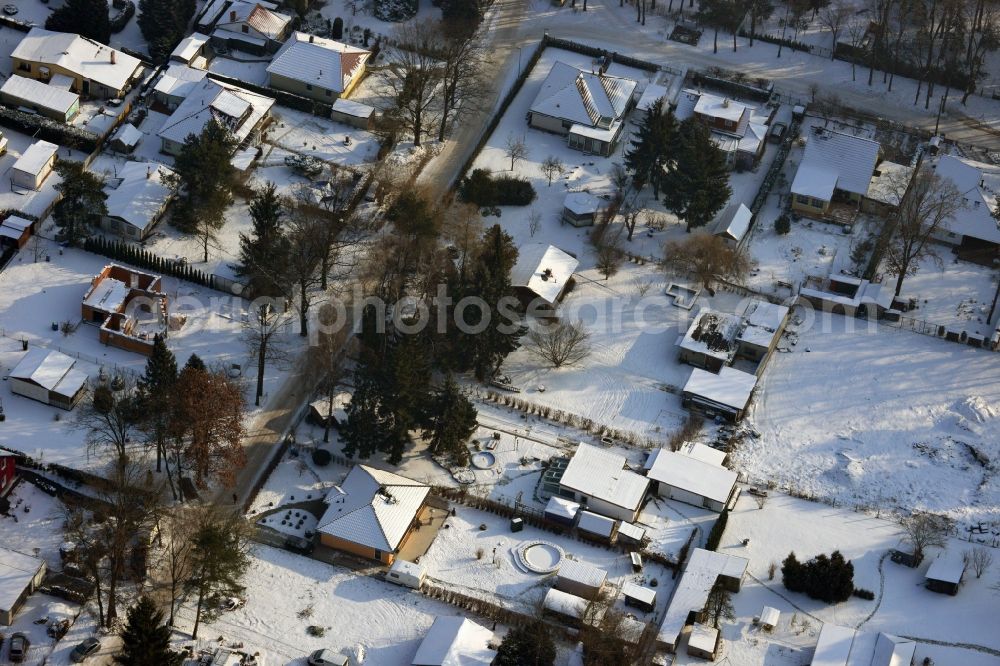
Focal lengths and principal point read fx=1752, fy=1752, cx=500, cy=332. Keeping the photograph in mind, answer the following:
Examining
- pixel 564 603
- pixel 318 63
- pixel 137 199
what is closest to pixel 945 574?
pixel 564 603

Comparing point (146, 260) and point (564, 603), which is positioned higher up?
point (146, 260)

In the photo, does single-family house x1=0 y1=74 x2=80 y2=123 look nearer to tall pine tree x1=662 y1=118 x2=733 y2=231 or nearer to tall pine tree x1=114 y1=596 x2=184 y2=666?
tall pine tree x1=662 y1=118 x2=733 y2=231

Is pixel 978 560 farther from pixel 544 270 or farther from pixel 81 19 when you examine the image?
pixel 81 19

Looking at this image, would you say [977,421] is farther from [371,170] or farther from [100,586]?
[100,586]

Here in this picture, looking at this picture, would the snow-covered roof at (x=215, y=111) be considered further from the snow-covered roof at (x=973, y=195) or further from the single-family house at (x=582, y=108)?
the snow-covered roof at (x=973, y=195)

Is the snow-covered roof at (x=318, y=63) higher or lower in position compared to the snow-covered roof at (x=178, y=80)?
higher

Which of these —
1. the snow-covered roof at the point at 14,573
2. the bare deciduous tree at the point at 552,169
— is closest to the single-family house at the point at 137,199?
the bare deciduous tree at the point at 552,169

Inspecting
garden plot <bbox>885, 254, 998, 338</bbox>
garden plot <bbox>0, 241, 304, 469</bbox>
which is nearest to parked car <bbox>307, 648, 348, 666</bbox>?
garden plot <bbox>0, 241, 304, 469</bbox>
